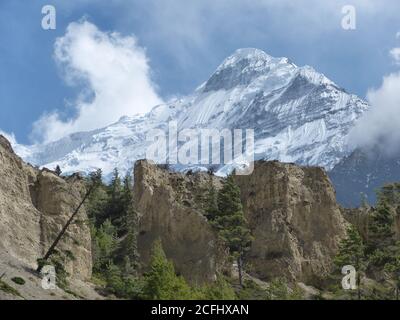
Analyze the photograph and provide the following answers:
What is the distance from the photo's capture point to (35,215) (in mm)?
73938

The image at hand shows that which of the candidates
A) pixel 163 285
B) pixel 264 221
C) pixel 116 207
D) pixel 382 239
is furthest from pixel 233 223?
pixel 163 285

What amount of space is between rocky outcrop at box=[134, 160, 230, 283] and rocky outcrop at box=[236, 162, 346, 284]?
24.8 ft

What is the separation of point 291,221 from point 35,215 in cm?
3649

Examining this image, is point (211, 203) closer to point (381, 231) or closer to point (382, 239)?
point (381, 231)

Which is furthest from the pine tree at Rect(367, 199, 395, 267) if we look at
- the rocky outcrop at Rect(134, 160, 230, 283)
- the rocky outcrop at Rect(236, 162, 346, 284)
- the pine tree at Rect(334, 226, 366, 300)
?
the rocky outcrop at Rect(134, 160, 230, 283)

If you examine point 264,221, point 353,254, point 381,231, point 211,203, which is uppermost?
point 211,203

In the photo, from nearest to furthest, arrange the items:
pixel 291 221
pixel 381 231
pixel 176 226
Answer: pixel 176 226, pixel 381 231, pixel 291 221

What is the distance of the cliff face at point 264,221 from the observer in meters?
88.0

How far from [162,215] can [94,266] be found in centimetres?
1295

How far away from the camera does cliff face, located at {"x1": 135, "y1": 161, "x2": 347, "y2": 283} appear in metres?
88.0

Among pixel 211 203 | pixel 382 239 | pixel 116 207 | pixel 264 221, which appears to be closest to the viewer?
pixel 382 239

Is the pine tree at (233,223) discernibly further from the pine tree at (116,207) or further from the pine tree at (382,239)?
the pine tree at (116,207)

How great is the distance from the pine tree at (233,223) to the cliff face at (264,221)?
2179 mm
